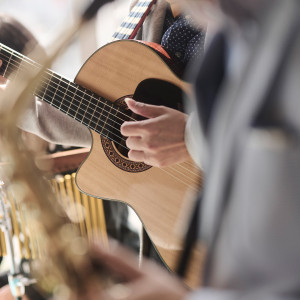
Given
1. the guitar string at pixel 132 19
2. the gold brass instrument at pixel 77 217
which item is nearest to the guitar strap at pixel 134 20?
the guitar string at pixel 132 19

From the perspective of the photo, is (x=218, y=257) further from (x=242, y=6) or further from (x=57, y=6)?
(x=57, y=6)

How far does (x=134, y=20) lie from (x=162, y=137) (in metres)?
0.54

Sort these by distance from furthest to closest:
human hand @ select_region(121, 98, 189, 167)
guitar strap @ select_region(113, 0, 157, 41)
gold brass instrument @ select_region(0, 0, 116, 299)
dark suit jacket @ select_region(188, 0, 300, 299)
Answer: guitar strap @ select_region(113, 0, 157, 41) < human hand @ select_region(121, 98, 189, 167) < gold brass instrument @ select_region(0, 0, 116, 299) < dark suit jacket @ select_region(188, 0, 300, 299)

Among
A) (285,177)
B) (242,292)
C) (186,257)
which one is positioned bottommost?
(186,257)

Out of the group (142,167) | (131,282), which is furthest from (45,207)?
(142,167)

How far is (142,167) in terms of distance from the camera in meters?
1.11

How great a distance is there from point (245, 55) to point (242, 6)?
1.9 inches

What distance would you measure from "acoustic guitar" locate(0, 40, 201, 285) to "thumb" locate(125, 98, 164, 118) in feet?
0.21

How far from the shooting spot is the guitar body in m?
1.06

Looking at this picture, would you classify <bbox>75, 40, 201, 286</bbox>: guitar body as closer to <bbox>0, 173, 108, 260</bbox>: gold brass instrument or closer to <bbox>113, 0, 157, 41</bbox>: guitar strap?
<bbox>113, 0, 157, 41</bbox>: guitar strap

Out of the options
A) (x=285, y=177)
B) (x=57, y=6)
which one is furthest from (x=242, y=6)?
(x=57, y=6)

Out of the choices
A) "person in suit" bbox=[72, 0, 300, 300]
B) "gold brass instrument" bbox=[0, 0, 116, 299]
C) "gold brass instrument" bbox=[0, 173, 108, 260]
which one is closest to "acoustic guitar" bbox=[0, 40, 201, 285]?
"gold brass instrument" bbox=[0, 0, 116, 299]

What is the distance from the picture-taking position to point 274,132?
0.33 m

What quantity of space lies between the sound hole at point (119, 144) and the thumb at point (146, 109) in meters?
0.08
